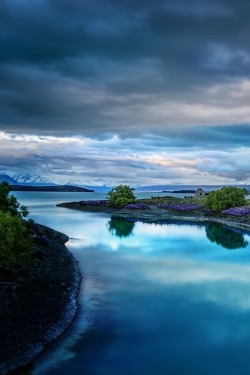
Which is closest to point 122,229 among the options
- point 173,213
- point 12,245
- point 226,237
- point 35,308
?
point 226,237

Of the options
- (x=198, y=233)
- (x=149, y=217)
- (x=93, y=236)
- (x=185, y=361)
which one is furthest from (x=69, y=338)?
(x=149, y=217)

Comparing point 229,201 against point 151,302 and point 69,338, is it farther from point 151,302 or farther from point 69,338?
point 69,338

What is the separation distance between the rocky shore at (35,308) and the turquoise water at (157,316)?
0.70 metres

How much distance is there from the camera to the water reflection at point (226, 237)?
5845 centimetres

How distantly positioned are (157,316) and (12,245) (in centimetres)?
1073

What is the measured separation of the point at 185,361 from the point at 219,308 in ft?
29.9

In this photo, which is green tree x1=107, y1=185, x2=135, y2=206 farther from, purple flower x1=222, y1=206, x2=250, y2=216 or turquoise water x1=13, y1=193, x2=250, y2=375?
turquoise water x1=13, y1=193, x2=250, y2=375

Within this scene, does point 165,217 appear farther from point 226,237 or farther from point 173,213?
point 226,237

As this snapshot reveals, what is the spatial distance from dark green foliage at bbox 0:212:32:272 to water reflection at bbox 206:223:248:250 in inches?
1344

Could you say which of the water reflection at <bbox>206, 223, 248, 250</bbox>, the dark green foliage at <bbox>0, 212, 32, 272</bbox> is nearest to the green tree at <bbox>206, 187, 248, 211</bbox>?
the water reflection at <bbox>206, 223, 248, 250</bbox>

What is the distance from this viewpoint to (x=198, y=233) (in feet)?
236


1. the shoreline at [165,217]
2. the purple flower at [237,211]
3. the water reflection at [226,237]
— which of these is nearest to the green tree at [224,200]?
the purple flower at [237,211]

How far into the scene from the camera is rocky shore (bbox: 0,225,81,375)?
18234 millimetres

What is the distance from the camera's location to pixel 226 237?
219 feet
